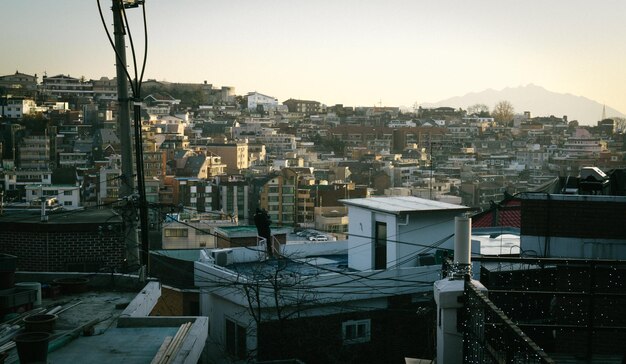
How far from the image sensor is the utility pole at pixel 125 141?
27.9 ft

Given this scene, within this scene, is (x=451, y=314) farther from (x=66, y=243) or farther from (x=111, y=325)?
(x=66, y=243)

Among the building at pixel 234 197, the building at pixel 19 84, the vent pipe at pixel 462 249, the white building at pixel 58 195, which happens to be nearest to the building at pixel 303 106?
the building at pixel 19 84

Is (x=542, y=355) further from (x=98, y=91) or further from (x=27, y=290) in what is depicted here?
(x=98, y=91)

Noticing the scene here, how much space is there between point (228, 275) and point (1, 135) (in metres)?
74.9

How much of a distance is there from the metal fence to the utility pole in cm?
588

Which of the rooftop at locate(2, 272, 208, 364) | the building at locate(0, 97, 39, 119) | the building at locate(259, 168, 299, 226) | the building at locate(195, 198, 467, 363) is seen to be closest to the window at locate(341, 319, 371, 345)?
the building at locate(195, 198, 467, 363)

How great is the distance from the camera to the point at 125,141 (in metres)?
8.57

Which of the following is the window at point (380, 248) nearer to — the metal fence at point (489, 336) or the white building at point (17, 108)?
the metal fence at point (489, 336)

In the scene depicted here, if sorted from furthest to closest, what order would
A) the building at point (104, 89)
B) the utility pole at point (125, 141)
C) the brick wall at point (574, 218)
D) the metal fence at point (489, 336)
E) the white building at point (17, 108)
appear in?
the building at point (104, 89) < the white building at point (17, 108) < the utility pole at point (125, 141) < the brick wall at point (574, 218) < the metal fence at point (489, 336)

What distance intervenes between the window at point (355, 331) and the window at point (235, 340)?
1.68 metres

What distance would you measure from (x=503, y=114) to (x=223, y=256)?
473ft

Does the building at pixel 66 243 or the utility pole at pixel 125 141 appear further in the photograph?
the building at pixel 66 243

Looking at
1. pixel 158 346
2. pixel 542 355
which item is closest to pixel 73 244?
pixel 158 346

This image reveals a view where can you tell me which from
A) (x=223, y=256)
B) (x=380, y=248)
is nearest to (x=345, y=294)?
(x=380, y=248)
